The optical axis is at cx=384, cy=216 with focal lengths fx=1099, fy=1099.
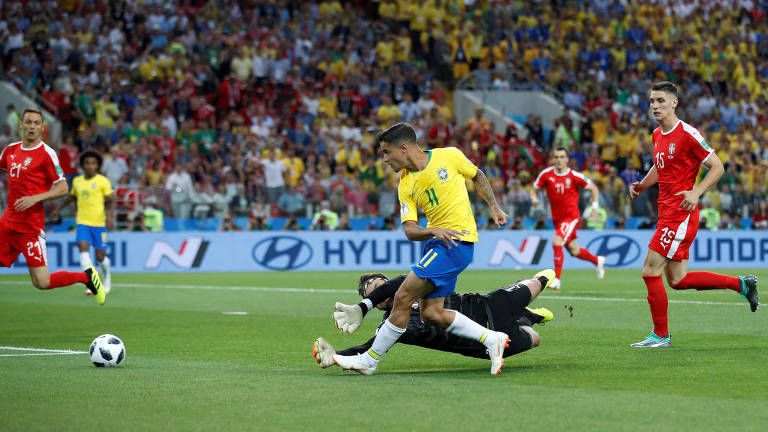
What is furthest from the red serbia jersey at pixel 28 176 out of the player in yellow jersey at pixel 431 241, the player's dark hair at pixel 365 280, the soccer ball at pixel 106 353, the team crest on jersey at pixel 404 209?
the team crest on jersey at pixel 404 209

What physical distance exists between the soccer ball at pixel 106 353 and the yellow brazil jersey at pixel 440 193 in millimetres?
2771

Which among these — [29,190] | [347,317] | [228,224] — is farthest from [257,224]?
[347,317]

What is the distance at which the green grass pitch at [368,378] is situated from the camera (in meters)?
6.59

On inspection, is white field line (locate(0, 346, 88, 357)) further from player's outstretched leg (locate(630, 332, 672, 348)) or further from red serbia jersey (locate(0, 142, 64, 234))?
player's outstretched leg (locate(630, 332, 672, 348))

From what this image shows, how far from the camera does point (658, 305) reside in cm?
1077

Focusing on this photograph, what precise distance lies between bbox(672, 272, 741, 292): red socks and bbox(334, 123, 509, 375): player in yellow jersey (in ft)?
10.3

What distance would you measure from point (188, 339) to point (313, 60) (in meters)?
21.4

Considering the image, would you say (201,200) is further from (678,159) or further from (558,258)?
(678,159)

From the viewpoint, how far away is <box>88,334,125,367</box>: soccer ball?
30.4 feet

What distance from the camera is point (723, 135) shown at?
107 feet

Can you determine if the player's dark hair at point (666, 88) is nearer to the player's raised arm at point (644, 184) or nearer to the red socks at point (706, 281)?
the player's raised arm at point (644, 184)

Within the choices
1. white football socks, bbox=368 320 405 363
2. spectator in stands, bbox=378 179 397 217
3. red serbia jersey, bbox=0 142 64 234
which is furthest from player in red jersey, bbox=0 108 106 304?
spectator in stands, bbox=378 179 397 217

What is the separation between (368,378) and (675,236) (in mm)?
3761

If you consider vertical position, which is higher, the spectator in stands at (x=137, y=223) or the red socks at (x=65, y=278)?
the red socks at (x=65, y=278)
